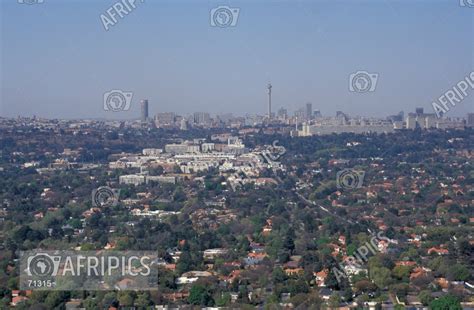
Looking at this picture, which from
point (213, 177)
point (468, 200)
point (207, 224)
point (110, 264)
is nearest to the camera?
point (110, 264)

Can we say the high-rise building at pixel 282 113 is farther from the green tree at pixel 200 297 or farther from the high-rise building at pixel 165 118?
the green tree at pixel 200 297

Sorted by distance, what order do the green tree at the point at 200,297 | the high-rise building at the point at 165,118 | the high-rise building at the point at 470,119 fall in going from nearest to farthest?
the green tree at the point at 200,297, the high-rise building at the point at 470,119, the high-rise building at the point at 165,118

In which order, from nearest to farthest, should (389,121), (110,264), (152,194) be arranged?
1. (110,264)
2. (152,194)
3. (389,121)

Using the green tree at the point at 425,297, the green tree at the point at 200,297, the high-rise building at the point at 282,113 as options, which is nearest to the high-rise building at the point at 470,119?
the high-rise building at the point at 282,113

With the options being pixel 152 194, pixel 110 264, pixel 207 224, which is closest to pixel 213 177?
pixel 152 194

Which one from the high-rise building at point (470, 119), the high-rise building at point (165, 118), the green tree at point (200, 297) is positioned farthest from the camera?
the high-rise building at point (165, 118)

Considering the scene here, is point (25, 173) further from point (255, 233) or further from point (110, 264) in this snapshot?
point (110, 264)

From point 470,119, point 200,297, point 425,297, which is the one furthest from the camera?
point 470,119

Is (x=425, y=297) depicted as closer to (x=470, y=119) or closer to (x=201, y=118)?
(x=470, y=119)

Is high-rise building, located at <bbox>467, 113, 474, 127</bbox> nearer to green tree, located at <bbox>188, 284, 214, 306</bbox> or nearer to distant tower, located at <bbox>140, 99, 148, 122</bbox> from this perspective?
distant tower, located at <bbox>140, 99, 148, 122</bbox>

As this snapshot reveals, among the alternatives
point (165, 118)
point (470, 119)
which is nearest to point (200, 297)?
point (470, 119)

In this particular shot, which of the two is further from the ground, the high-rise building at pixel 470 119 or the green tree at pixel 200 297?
the high-rise building at pixel 470 119
